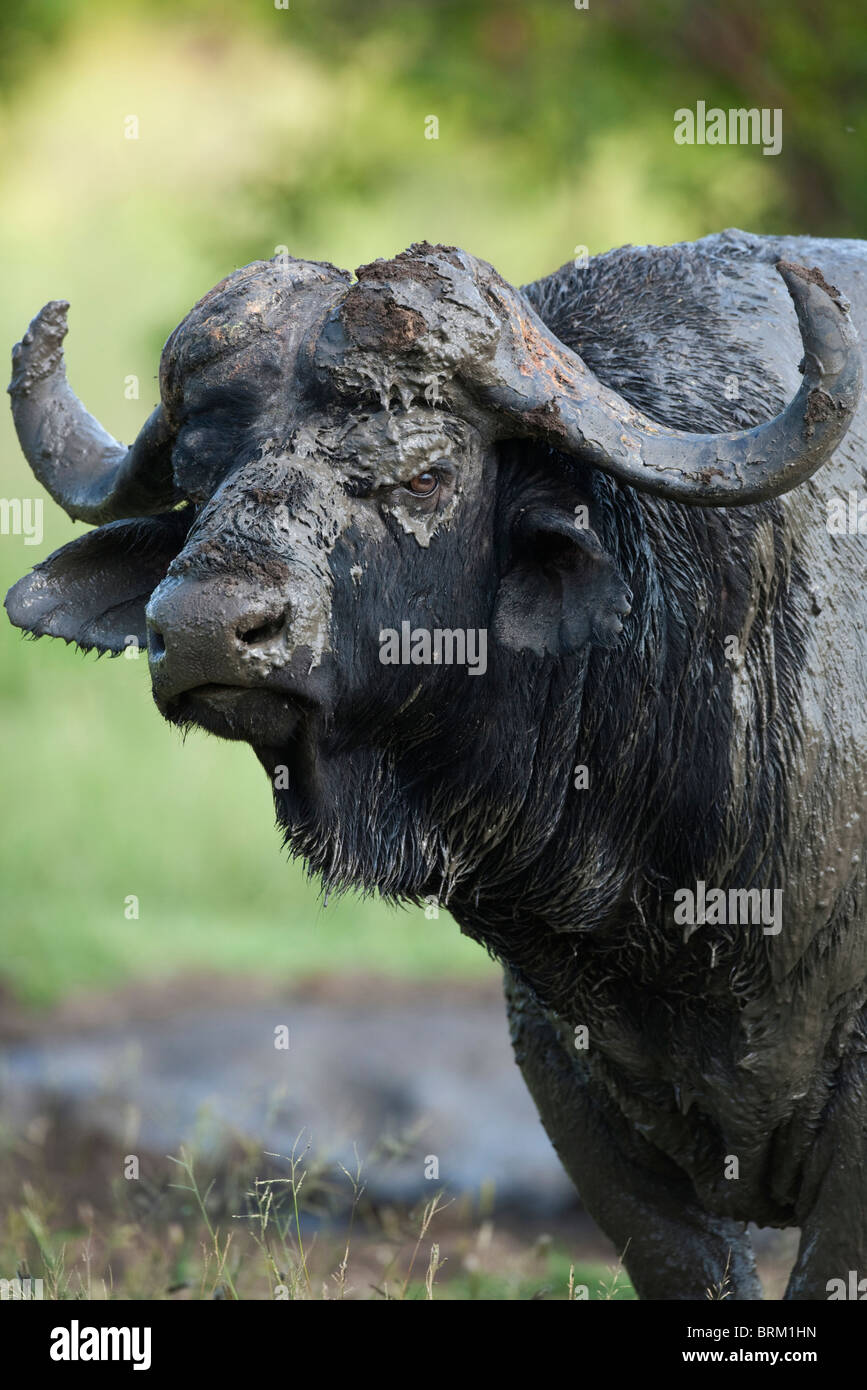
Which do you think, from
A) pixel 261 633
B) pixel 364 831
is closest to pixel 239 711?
pixel 261 633

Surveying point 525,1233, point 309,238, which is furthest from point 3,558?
point 525,1233

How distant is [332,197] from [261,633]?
9432mm

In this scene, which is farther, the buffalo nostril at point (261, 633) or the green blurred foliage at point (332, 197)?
the green blurred foliage at point (332, 197)

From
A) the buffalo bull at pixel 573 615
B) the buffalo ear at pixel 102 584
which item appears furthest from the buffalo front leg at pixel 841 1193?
the buffalo ear at pixel 102 584

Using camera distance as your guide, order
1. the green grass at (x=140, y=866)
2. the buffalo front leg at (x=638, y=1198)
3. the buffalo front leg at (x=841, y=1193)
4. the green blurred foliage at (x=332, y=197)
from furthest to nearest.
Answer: the green grass at (x=140, y=866) → the green blurred foliage at (x=332, y=197) → the buffalo front leg at (x=638, y=1198) → the buffalo front leg at (x=841, y=1193)

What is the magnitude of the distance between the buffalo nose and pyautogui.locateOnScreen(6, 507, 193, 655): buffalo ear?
1.06 meters

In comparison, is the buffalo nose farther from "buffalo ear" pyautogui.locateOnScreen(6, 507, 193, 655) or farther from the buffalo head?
"buffalo ear" pyautogui.locateOnScreen(6, 507, 193, 655)

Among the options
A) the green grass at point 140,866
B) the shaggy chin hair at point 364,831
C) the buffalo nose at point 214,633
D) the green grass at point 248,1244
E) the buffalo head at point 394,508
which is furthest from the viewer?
the green grass at point 140,866

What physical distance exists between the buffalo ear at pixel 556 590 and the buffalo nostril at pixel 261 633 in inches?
26.8

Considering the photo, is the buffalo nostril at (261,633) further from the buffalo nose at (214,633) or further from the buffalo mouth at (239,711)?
→ the buffalo mouth at (239,711)

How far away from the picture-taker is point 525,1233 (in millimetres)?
9031

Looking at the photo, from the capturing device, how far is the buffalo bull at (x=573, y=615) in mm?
4016

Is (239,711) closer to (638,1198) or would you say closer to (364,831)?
(364,831)

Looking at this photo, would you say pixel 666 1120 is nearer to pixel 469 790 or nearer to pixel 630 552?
pixel 469 790
